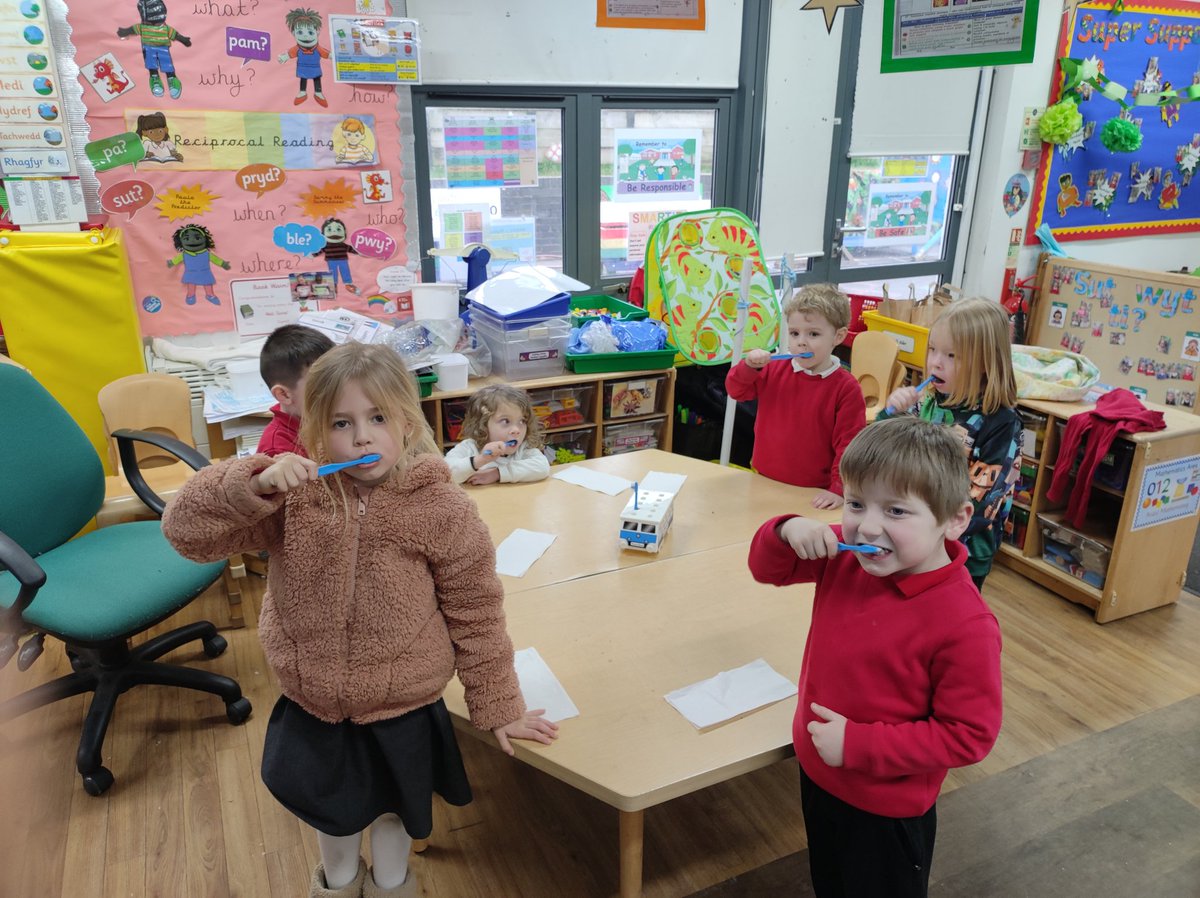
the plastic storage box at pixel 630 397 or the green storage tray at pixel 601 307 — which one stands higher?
the green storage tray at pixel 601 307

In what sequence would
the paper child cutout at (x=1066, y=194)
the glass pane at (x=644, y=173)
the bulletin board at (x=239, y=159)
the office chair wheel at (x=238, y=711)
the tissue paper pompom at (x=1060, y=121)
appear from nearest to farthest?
the office chair wheel at (x=238, y=711) < the bulletin board at (x=239, y=159) < the glass pane at (x=644, y=173) < the tissue paper pompom at (x=1060, y=121) < the paper child cutout at (x=1066, y=194)

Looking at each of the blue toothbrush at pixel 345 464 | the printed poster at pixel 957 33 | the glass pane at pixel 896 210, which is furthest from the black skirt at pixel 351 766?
the glass pane at pixel 896 210

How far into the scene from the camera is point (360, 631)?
1215 millimetres

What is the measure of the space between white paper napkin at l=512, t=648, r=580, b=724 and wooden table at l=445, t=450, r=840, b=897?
17 millimetres

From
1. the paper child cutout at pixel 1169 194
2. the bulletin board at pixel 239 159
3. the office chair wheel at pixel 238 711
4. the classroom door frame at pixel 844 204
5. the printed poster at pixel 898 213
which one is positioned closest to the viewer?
the office chair wheel at pixel 238 711

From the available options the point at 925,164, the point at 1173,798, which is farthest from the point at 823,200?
the point at 1173,798

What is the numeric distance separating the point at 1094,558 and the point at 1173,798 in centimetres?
97

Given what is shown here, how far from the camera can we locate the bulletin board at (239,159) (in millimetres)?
2840

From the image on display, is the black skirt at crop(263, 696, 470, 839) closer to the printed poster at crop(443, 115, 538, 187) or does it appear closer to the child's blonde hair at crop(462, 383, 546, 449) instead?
the child's blonde hair at crop(462, 383, 546, 449)

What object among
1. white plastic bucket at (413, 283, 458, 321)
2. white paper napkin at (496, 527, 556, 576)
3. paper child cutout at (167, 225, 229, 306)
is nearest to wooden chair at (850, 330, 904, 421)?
white plastic bucket at (413, 283, 458, 321)

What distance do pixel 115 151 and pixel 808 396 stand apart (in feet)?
8.10

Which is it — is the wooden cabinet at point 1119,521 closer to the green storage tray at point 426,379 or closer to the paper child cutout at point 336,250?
the green storage tray at point 426,379

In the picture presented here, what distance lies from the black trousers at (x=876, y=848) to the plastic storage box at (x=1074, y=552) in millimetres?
1884

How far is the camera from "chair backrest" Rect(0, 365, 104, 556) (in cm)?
208
